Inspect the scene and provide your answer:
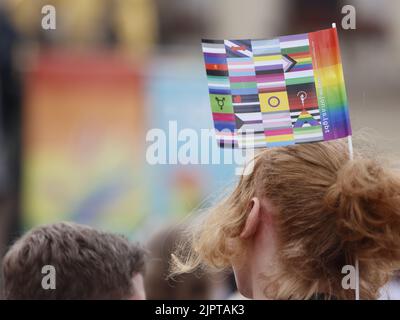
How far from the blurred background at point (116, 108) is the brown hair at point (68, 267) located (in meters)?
0.25

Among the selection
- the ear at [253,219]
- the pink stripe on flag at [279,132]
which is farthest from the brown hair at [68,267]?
the pink stripe on flag at [279,132]

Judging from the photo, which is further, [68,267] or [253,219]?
[68,267]

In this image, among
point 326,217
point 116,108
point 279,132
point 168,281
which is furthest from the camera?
→ point 116,108

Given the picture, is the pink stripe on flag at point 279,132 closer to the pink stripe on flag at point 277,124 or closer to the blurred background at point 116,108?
the pink stripe on flag at point 277,124

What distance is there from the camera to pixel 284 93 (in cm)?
189

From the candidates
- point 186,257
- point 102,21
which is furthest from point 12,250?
point 102,21

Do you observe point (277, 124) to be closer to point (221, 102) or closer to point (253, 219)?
point (221, 102)

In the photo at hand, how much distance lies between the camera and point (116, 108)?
2738 millimetres

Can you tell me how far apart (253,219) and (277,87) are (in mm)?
324

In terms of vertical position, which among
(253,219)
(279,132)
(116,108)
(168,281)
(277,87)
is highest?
(116,108)

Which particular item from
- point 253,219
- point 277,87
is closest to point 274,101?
point 277,87

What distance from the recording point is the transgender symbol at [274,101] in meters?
1.89

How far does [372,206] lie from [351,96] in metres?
0.44
